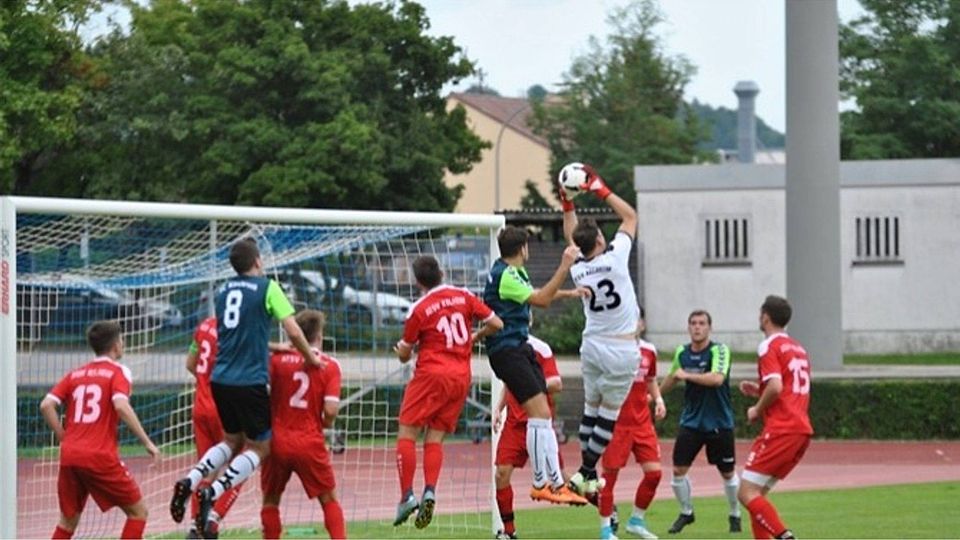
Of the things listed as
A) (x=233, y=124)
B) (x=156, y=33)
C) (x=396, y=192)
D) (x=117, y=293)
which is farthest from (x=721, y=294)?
(x=117, y=293)

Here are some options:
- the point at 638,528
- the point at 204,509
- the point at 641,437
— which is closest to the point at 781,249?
the point at 641,437

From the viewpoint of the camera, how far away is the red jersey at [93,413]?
1410 centimetres

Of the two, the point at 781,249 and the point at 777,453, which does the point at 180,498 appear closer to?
the point at 777,453

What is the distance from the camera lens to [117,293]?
87.8 feet

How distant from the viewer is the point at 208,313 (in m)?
24.9

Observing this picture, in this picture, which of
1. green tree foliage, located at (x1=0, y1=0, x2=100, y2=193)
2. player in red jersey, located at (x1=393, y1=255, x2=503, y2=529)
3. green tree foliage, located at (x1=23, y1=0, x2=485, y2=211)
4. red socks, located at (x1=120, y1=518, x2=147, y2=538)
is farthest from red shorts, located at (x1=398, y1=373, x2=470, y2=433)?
green tree foliage, located at (x1=23, y1=0, x2=485, y2=211)

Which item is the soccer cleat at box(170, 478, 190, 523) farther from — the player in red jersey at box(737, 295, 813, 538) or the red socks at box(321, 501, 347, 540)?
the player in red jersey at box(737, 295, 813, 538)

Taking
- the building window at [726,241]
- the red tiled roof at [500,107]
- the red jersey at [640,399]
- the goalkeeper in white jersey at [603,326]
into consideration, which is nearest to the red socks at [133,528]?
the goalkeeper in white jersey at [603,326]

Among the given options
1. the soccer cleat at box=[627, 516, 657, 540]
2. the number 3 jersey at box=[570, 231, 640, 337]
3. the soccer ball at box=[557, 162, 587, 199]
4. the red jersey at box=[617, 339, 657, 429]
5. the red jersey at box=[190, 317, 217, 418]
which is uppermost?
the soccer ball at box=[557, 162, 587, 199]

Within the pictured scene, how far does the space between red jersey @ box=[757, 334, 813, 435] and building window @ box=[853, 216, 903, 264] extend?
3427cm

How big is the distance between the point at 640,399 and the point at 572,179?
3894 millimetres

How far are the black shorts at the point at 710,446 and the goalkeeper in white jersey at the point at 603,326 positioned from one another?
2.97m

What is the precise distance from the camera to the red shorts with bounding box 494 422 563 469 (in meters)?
17.2

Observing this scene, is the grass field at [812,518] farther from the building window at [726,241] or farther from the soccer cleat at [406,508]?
the building window at [726,241]
